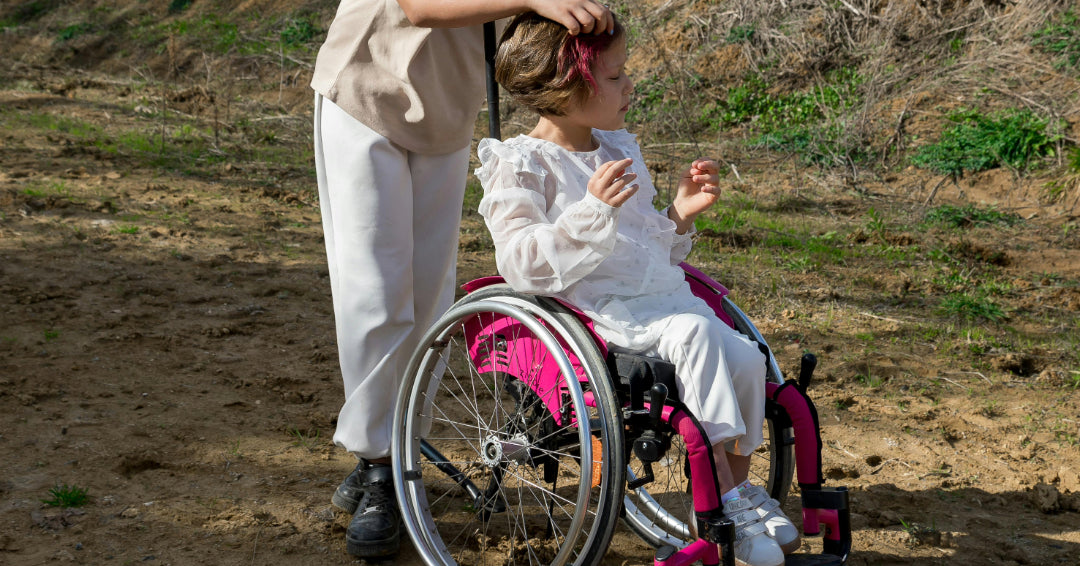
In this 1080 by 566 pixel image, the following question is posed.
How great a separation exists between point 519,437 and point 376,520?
1.69ft

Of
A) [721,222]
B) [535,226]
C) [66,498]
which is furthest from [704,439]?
[721,222]

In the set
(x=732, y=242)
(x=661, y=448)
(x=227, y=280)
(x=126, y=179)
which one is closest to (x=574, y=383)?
(x=661, y=448)

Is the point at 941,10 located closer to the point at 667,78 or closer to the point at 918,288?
the point at 667,78

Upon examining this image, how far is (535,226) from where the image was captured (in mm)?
2086

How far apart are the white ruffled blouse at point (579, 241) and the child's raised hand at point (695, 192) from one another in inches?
1.6

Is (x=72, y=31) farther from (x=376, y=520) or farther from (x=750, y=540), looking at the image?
(x=750, y=540)

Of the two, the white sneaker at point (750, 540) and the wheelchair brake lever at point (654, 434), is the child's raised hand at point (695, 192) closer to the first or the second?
the wheelchair brake lever at point (654, 434)

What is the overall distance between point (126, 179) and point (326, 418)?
361 centimetres

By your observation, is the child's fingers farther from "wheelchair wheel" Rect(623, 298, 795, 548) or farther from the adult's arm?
"wheelchair wheel" Rect(623, 298, 795, 548)

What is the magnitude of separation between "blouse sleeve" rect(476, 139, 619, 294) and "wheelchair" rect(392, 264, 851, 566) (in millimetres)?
94

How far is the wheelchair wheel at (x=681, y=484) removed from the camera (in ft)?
7.25

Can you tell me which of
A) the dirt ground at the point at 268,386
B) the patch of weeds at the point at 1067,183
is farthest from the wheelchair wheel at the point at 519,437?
the patch of weeds at the point at 1067,183

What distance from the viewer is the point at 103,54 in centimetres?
1255

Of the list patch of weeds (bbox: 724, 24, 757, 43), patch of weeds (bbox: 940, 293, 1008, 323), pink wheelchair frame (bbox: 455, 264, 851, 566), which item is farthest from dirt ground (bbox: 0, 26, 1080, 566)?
patch of weeds (bbox: 724, 24, 757, 43)
